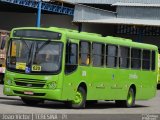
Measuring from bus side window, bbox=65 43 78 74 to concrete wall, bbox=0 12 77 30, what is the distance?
48.3 meters

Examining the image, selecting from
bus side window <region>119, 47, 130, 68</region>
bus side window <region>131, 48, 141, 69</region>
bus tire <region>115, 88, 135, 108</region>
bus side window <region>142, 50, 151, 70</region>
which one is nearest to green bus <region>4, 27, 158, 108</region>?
bus side window <region>119, 47, 130, 68</region>

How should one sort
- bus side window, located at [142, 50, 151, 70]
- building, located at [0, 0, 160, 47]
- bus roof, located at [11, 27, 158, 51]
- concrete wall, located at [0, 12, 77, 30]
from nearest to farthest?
bus roof, located at [11, 27, 158, 51], bus side window, located at [142, 50, 151, 70], building, located at [0, 0, 160, 47], concrete wall, located at [0, 12, 77, 30]

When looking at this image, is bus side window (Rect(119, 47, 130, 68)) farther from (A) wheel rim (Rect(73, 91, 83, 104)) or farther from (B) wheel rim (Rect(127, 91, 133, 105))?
(A) wheel rim (Rect(73, 91, 83, 104))

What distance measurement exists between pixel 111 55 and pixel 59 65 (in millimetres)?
3302

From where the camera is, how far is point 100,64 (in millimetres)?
20188

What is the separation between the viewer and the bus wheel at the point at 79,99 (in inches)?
741

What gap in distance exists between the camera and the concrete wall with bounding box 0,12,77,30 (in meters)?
67.4

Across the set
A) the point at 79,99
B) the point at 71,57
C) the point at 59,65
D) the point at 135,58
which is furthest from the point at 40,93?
the point at 135,58

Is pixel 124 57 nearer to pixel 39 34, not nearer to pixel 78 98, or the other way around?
pixel 78 98

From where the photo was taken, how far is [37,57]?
18.0 m

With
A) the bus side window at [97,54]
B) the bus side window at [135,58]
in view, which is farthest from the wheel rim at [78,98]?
the bus side window at [135,58]

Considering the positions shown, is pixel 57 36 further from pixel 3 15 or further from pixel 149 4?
pixel 3 15

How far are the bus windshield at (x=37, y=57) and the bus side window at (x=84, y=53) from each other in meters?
1.12

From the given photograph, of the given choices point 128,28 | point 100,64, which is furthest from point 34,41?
point 128,28
